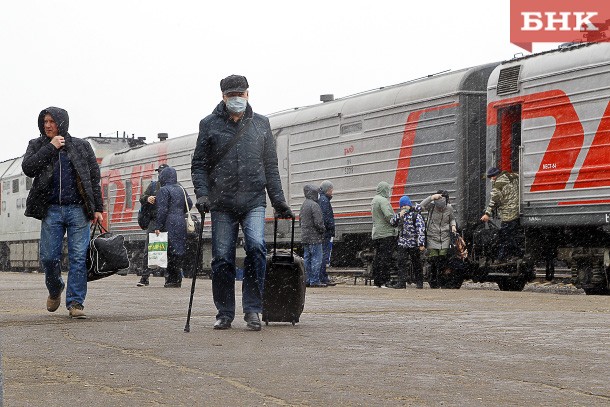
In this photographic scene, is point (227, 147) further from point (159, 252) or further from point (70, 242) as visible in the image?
point (159, 252)

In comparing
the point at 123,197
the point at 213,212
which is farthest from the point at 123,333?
the point at 123,197

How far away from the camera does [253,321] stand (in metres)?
8.32

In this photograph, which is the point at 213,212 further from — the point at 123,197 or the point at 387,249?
the point at 123,197

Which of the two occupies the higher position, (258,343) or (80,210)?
(80,210)

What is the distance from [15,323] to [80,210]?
3.68ft

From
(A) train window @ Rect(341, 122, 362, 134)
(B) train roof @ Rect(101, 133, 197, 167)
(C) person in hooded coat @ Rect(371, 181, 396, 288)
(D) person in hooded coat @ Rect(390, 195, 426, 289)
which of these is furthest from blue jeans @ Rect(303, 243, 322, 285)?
(B) train roof @ Rect(101, 133, 197, 167)

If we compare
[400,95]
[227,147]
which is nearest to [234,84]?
[227,147]

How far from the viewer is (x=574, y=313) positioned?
10203 millimetres

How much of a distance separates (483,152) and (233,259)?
1029 centimetres

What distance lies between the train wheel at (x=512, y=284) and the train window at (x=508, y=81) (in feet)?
9.27

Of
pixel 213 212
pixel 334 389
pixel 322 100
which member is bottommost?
pixel 334 389

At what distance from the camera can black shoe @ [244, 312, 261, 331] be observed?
8.27 metres

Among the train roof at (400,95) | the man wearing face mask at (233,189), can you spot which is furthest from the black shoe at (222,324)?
the train roof at (400,95)

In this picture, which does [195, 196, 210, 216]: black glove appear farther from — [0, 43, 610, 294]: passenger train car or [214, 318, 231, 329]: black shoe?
[0, 43, 610, 294]: passenger train car
